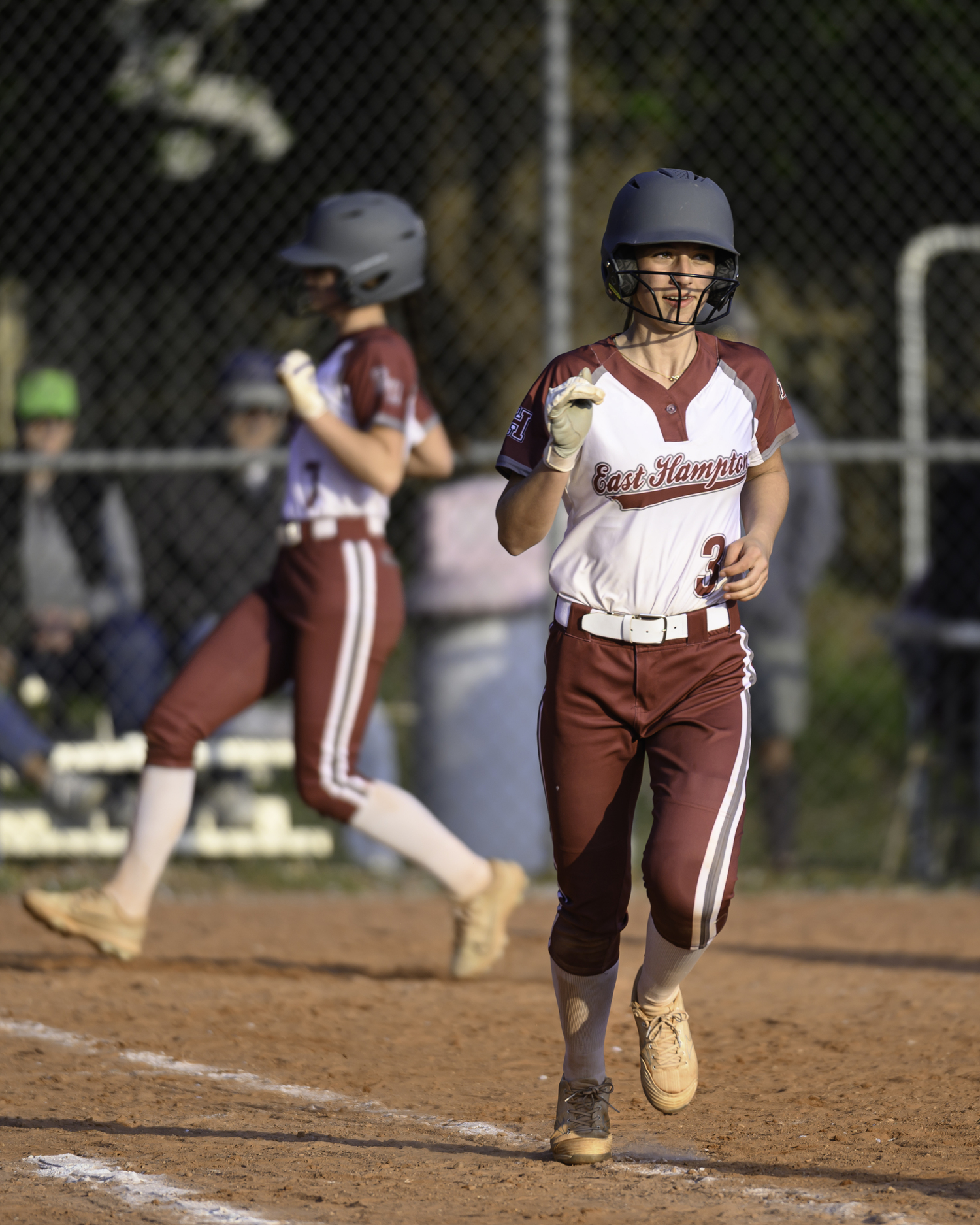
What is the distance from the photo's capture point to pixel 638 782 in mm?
3303

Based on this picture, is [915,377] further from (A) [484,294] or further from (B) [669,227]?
(A) [484,294]

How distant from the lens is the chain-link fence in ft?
23.7

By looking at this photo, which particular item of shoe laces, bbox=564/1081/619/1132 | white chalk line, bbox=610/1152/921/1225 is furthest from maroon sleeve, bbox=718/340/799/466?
white chalk line, bbox=610/1152/921/1225

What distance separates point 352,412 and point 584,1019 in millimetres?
2075

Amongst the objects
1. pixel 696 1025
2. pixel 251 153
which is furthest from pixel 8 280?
pixel 696 1025

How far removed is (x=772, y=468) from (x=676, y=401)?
31cm

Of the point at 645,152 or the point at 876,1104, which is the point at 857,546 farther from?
the point at 876,1104

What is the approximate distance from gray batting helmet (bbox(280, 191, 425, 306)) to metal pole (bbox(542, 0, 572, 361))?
177 cm

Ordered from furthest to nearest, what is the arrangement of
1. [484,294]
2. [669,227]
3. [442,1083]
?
[484,294], [442,1083], [669,227]

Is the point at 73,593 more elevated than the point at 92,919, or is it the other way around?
the point at 73,593

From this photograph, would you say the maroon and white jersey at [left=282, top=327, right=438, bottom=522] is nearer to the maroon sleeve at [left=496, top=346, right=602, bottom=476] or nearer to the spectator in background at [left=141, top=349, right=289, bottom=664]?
the maroon sleeve at [left=496, top=346, right=602, bottom=476]

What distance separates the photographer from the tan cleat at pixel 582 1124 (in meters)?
3.17

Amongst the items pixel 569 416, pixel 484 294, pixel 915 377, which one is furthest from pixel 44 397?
pixel 484 294

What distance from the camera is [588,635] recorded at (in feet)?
10.7
